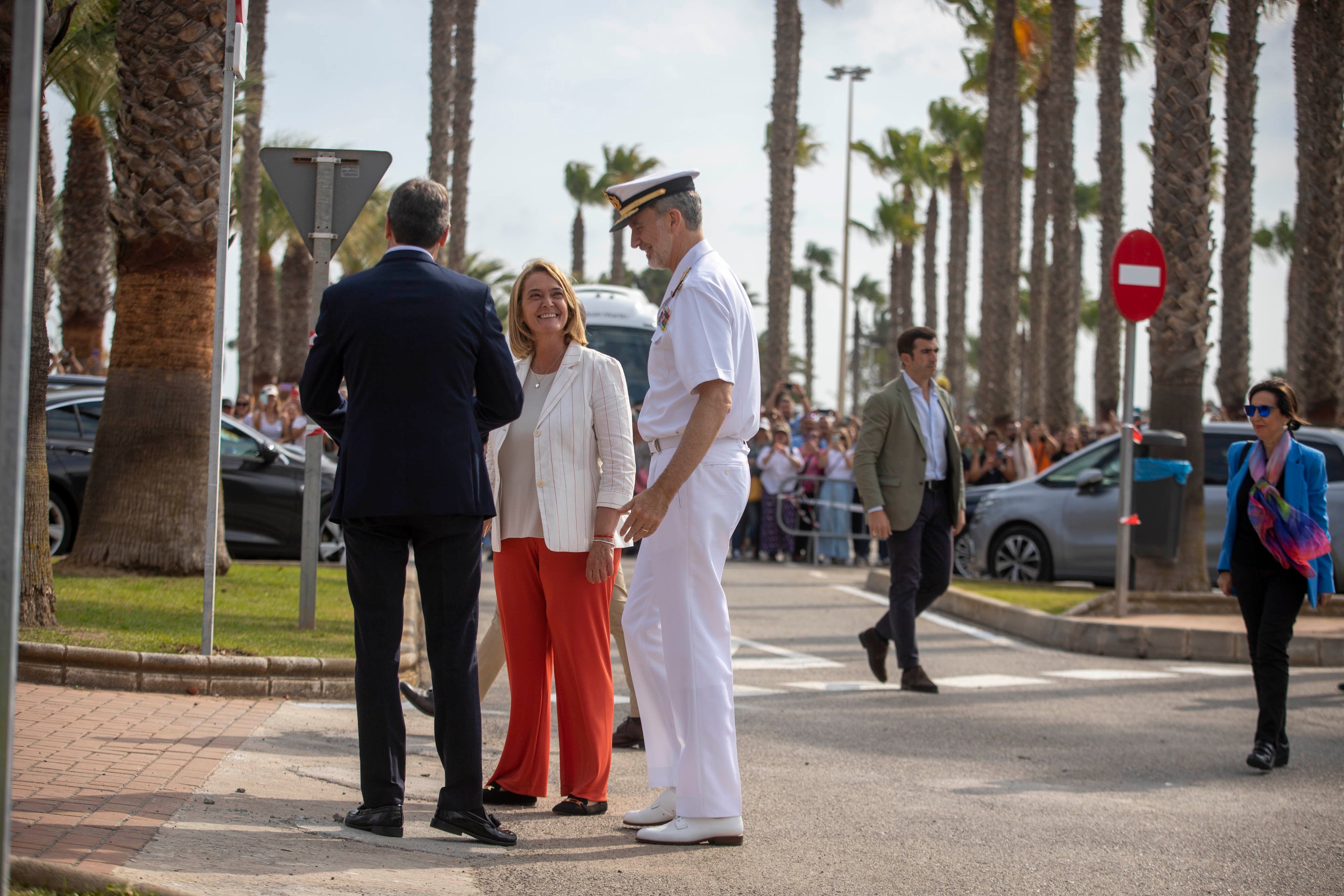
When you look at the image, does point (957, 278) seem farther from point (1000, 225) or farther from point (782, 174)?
point (782, 174)

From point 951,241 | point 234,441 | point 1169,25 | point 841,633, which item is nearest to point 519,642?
point 841,633

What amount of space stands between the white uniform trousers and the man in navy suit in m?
0.64

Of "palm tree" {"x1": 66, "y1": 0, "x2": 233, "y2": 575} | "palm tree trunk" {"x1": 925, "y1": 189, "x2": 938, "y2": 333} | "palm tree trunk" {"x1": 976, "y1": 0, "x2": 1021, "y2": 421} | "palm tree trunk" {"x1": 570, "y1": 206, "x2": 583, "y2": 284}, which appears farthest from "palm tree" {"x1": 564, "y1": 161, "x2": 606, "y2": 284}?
"palm tree" {"x1": 66, "y1": 0, "x2": 233, "y2": 575}

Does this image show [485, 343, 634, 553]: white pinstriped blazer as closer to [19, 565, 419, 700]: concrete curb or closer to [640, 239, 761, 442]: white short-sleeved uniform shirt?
[640, 239, 761, 442]: white short-sleeved uniform shirt

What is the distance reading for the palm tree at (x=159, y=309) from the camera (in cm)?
1073

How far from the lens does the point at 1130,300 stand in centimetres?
1144

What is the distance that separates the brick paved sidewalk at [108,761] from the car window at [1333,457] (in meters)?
10.4

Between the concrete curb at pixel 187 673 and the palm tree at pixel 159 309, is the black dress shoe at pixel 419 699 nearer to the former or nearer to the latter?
the concrete curb at pixel 187 673

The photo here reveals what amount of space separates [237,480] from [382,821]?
9.89 m

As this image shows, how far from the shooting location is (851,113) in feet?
141

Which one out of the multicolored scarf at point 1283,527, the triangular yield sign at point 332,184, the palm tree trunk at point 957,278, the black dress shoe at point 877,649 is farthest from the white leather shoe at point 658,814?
the palm tree trunk at point 957,278

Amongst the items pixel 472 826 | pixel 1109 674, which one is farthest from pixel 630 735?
pixel 1109 674

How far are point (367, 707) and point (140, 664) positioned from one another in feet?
11.3

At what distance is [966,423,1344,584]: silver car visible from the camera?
1431 cm
